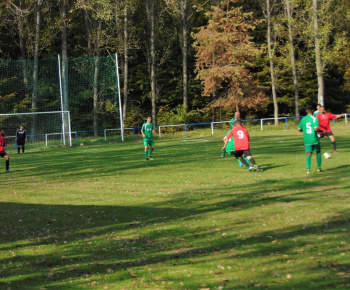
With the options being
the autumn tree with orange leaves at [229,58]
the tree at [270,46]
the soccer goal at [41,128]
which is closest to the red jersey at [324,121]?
the soccer goal at [41,128]

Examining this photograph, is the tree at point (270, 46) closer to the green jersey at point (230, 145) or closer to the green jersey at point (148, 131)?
the green jersey at point (148, 131)

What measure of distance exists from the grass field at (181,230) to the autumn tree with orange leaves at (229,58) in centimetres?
3445

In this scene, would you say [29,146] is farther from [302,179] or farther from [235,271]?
[235,271]

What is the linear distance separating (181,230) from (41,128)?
3326 centimetres

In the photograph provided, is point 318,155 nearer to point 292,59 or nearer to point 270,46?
point 292,59

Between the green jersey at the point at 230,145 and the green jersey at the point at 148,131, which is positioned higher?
the green jersey at the point at 148,131

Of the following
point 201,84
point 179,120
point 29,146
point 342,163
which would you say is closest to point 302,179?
point 342,163

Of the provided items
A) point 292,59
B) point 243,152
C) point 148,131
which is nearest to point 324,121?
point 243,152

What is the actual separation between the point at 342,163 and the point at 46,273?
1297 centimetres

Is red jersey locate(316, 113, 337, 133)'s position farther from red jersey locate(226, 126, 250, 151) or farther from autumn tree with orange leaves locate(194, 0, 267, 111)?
autumn tree with orange leaves locate(194, 0, 267, 111)

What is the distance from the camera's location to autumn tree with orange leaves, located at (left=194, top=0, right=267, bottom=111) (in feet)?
168

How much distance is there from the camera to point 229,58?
51750 millimetres

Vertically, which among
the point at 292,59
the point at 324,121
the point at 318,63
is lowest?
the point at 324,121

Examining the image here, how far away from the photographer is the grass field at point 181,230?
667cm
